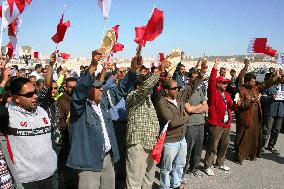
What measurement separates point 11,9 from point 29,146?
2.90 meters

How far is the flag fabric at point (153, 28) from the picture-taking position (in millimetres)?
4816

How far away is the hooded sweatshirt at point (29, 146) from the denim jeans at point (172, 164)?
230 centimetres

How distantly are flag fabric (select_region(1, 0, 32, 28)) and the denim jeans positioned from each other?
320cm

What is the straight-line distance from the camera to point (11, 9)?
543cm

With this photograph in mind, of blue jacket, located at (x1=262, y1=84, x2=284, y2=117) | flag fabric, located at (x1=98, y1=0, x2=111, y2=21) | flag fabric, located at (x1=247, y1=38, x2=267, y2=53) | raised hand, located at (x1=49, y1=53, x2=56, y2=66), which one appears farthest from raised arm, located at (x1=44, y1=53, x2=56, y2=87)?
flag fabric, located at (x1=247, y1=38, x2=267, y2=53)

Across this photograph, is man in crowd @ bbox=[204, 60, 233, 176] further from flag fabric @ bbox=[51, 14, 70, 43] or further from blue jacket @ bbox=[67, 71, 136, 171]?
blue jacket @ bbox=[67, 71, 136, 171]

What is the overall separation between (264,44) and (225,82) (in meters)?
3.74

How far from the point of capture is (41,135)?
142 inches

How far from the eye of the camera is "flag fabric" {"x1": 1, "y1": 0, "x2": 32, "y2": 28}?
537 cm

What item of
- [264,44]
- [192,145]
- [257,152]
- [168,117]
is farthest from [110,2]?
[264,44]

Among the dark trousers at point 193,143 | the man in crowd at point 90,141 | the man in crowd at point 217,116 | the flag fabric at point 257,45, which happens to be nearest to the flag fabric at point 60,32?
the man in crowd at point 90,141

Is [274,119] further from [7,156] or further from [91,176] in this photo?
[7,156]

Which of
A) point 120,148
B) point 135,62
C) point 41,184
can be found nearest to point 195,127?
point 120,148

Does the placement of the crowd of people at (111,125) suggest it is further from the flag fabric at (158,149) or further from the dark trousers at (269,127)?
the dark trousers at (269,127)
